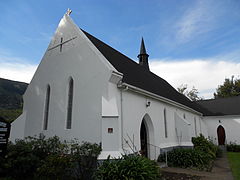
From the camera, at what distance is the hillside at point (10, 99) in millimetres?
24917

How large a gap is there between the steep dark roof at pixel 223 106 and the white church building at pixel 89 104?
12948mm

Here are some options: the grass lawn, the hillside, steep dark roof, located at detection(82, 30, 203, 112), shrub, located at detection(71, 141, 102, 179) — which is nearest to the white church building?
steep dark roof, located at detection(82, 30, 203, 112)

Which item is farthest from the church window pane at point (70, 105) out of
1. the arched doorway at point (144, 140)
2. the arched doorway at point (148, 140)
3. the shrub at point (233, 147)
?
the shrub at point (233, 147)

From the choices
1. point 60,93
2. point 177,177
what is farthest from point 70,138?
point 177,177

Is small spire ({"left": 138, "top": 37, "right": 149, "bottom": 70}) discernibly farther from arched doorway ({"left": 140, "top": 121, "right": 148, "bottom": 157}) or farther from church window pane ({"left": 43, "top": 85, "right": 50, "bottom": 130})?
church window pane ({"left": 43, "top": 85, "right": 50, "bottom": 130})

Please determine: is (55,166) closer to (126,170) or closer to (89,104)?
(126,170)

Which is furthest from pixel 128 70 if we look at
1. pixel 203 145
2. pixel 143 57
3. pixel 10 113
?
pixel 10 113

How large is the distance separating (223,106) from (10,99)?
1319 inches

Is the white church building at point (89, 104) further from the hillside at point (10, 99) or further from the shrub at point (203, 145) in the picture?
the hillside at point (10, 99)

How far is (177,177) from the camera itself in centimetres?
889

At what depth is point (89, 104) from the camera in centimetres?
934

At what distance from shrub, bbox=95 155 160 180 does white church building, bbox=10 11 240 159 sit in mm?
802

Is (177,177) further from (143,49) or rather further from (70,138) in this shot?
(143,49)

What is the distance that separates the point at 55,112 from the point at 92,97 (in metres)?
3.04
